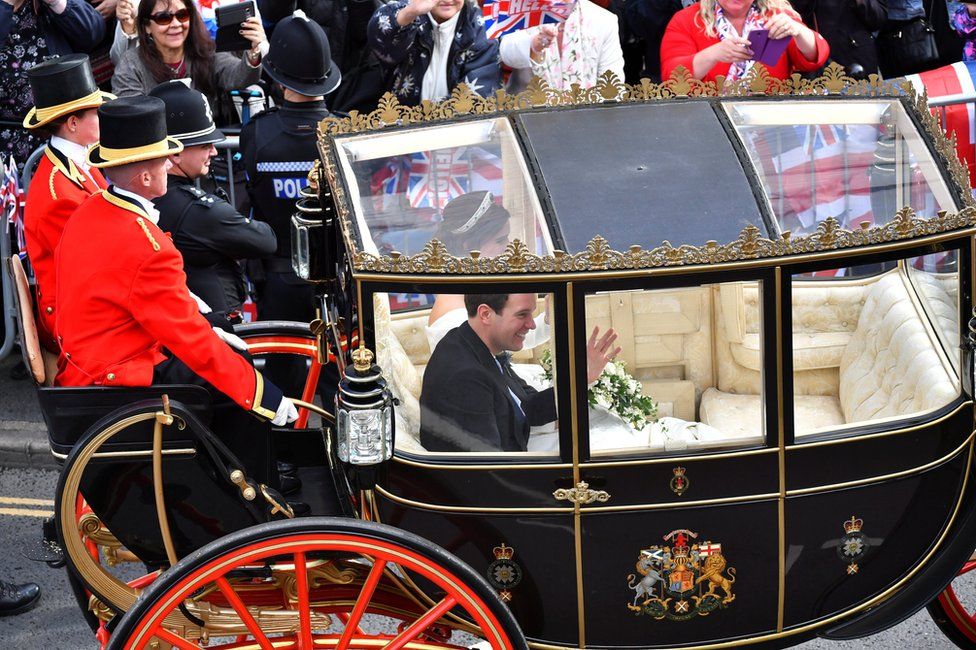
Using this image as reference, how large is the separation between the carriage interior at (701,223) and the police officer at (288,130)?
1.53 metres

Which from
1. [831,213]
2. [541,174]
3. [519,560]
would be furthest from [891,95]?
[519,560]

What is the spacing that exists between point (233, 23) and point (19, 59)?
1.29m

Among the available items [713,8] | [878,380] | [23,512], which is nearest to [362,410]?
[878,380]

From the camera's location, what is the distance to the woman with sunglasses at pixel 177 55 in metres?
6.84

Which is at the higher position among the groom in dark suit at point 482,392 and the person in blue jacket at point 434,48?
the person in blue jacket at point 434,48

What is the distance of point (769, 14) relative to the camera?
20.9 feet

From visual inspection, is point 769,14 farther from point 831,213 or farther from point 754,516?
point 754,516

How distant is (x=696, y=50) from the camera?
21.5ft

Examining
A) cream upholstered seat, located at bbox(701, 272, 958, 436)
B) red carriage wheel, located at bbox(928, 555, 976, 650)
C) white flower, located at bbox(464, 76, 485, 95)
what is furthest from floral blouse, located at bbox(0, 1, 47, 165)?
red carriage wheel, located at bbox(928, 555, 976, 650)

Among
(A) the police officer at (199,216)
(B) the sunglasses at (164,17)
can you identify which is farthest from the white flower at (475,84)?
(B) the sunglasses at (164,17)

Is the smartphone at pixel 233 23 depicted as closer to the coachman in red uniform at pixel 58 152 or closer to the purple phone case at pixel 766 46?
the coachman in red uniform at pixel 58 152

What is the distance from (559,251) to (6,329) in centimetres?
426

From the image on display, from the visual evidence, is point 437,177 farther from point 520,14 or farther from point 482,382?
point 520,14

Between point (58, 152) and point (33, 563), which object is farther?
point (33, 563)
